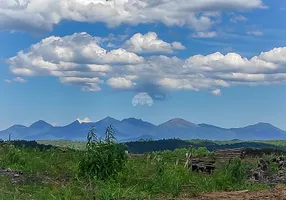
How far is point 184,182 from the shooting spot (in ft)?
50.4

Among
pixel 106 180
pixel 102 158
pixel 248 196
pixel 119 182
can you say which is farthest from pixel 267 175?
pixel 248 196

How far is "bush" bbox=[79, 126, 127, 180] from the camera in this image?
1576 cm

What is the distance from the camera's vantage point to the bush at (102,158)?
15.8 meters

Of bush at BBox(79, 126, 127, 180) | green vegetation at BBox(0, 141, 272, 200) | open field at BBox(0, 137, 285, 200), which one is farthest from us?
bush at BBox(79, 126, 127, 180)

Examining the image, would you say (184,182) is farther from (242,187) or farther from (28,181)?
(28,181)

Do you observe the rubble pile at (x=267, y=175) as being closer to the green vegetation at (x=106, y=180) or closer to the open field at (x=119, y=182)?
the open field at (x=119, y=182)

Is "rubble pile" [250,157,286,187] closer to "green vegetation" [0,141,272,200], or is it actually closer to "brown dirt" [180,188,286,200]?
"green vegetation" [0,141,272,200]

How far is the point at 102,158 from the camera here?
15.8m

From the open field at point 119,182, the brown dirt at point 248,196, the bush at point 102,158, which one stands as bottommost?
the brown dirt at point 248,196

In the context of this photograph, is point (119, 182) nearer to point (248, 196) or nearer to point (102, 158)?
point (102, 158)

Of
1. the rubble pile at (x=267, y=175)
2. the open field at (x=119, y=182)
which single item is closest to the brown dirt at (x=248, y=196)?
the open field at (x=119, y=182)

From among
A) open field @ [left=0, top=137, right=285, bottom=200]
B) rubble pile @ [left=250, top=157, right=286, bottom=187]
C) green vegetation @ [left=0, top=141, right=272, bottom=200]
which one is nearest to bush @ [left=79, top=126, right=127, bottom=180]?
green vegetation @ [left=0, top=141, right=272, bottom=200]

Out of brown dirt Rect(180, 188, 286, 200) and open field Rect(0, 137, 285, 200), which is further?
open field Rect(0, 137, 285, 200)

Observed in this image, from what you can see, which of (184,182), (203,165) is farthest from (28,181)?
(203,165)
